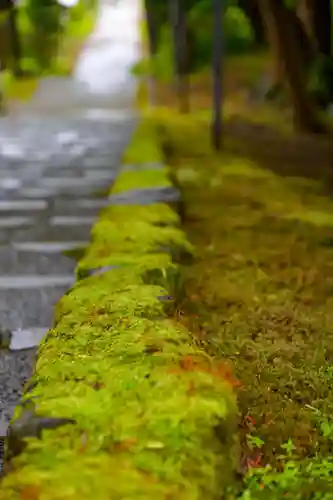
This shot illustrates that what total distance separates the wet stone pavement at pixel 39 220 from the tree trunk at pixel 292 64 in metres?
2.12

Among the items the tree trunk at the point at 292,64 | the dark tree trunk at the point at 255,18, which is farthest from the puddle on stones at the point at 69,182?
the dark tree trunk at the point at 255,18

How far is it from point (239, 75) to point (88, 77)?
7.71 metres

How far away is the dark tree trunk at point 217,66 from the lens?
7301 mm

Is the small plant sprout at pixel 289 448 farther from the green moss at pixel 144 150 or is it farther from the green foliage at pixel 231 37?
the green foliage at pixel 231 37

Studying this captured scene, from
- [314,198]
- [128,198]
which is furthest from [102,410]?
[314,198]

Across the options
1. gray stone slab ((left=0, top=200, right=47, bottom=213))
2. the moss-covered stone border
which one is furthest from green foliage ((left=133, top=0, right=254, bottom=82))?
the moss-covered stone border

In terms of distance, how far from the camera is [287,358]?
9.10 ft

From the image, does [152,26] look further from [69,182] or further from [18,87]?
[69,182]

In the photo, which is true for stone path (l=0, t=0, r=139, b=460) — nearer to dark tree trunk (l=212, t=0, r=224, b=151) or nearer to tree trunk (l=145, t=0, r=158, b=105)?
dark tree trunk (l=212, t=0, r=224, b=151)

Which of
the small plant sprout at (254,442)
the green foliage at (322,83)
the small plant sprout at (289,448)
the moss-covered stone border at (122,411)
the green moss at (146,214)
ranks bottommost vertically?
the green foliage at (322,83)

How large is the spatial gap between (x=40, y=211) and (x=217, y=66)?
2.99 metres

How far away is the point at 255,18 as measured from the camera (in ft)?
55.7

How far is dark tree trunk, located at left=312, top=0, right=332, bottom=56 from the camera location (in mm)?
13047

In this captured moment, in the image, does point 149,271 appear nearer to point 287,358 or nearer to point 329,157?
point 287,358
